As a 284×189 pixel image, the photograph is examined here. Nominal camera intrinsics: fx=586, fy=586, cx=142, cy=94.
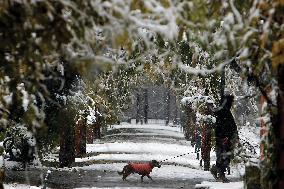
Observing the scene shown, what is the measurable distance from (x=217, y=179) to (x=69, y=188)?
4626 mm

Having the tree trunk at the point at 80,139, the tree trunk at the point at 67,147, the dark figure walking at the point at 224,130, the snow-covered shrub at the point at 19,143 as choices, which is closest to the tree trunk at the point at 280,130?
the dark figure walking at the point at 224,130

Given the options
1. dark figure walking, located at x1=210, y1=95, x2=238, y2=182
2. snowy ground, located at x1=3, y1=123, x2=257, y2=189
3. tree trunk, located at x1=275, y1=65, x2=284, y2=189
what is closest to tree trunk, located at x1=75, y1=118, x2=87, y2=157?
snowy ground, located at x1=3, y1=123, x2=257, y2=189

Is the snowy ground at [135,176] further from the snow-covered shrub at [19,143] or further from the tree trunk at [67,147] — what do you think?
the snow-covered shrub at [19,143]

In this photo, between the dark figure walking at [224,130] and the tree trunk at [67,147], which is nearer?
the dark figure walking at [224,130]

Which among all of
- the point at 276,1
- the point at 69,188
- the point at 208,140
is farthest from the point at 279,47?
the point at 208,140

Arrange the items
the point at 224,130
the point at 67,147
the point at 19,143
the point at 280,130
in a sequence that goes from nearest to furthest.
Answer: the point at 280,130, the point at 224,130, the point at 19,143, the point at 67,147

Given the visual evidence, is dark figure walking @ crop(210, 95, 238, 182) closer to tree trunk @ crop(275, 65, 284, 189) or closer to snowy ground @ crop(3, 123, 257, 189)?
snowy ground @ crop(3, 123, 257, 189)

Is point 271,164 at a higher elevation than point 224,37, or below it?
below

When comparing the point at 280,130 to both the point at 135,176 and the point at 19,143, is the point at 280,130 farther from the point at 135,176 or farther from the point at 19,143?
the point at 135,176

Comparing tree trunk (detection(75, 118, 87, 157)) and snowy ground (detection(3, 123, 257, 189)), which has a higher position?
tree trunk (detection(75, 118, 87, 157))

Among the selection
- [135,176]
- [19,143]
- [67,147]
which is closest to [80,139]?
[67,147]

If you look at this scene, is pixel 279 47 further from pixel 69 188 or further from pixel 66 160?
pixel 66 160

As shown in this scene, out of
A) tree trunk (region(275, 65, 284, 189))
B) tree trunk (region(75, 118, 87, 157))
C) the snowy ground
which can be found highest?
tree trunk (region(75, 118, 87, 157))

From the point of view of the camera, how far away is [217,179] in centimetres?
1817
